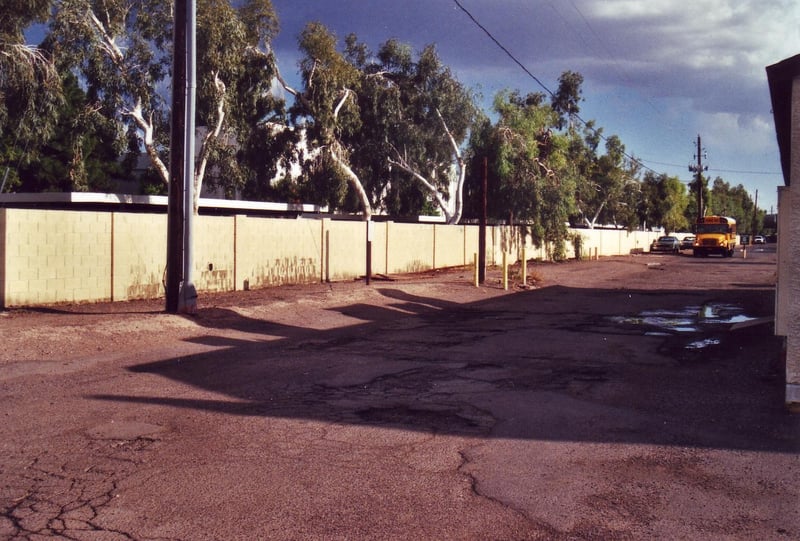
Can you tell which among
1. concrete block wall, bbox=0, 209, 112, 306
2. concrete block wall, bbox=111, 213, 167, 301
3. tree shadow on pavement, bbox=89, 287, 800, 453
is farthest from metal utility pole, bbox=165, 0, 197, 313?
concrete block wall, bbox=111, 213, 167, 301

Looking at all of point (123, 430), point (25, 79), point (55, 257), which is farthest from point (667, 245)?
point (123, 430)

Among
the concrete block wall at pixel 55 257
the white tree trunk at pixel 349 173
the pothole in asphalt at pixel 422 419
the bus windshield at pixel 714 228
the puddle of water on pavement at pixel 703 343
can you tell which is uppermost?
the white tree trunk at pixel 349 173

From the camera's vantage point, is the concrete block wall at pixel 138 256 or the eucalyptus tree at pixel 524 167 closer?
the concrete block wall at pixel 138 256

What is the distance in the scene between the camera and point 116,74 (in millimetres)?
27703

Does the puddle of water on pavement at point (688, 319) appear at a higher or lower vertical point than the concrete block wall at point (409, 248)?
lower

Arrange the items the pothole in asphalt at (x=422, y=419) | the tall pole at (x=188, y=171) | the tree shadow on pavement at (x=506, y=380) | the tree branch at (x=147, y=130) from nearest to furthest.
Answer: the pothole in asphalt at (x=422, y=419), the tree shadow on pavement at (x=506, y=380), the tall pole at (x=188, y=171), the tree branch at (x=147, y=130)

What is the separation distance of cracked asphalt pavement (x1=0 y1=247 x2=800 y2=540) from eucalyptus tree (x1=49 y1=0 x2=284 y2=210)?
13991 mm

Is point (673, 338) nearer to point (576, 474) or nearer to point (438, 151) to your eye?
point (576, 474)

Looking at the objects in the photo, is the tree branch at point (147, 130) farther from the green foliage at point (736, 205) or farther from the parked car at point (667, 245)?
the green foliage at point (736, 205)

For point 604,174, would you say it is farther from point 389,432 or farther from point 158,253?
point 389,432

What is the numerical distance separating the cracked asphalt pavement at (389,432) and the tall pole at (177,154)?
1296 mm

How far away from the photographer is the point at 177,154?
16.3m

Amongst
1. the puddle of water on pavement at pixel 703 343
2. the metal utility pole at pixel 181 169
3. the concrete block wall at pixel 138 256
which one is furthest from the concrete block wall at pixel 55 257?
the puddle of water on pavement at pixel 703 343

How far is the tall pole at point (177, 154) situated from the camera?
16.1 m
